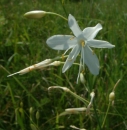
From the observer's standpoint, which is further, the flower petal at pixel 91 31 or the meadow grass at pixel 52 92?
the meadow grass at pixel 52 92

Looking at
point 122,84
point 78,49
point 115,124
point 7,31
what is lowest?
point 115,124

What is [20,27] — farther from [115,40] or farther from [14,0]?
[14,0]

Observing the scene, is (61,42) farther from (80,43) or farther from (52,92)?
(52,92)

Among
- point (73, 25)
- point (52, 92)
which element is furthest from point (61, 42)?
point (52, 92)

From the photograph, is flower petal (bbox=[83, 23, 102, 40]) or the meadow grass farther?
the meadow grass

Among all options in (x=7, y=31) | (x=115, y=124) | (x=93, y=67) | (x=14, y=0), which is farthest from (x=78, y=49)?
(x=14, y=0)

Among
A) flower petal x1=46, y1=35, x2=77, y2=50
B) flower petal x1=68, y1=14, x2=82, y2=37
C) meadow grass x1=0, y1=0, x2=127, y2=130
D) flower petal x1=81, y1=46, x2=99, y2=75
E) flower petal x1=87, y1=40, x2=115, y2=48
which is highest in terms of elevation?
flower petal x1=68, y1=14, x2=82, y2=37

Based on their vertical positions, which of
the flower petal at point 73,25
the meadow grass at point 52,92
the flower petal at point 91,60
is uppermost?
the flower petal at point 73,25
